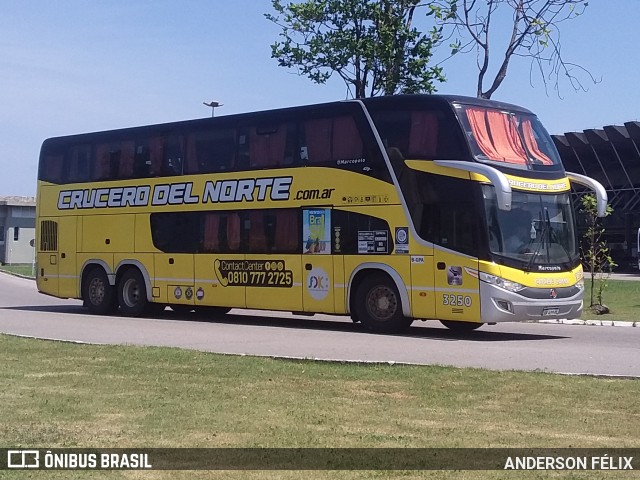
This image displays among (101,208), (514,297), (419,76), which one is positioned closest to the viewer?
(514,297)

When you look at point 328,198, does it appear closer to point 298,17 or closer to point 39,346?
point 39,346

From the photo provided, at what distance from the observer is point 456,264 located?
18000 mm

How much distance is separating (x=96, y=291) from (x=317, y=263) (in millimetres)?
7358

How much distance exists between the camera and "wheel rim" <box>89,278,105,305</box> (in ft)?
81.9

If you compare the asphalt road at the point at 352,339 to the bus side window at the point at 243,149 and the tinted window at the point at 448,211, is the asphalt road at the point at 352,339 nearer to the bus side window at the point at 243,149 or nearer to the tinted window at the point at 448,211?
the tinted window at the point at 448,211

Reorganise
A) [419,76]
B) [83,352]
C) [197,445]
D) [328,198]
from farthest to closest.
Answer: [419,76] < [328,198] < [83,352] < [197,445]

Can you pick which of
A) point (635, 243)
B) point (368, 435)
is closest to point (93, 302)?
point (368, 435)

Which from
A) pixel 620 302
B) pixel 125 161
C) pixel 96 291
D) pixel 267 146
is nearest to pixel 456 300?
pixel 267 146

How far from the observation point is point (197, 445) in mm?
8102

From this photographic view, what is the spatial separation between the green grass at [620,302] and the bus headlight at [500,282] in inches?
275

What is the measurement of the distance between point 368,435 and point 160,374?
13.9ft

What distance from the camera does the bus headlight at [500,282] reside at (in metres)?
17.5

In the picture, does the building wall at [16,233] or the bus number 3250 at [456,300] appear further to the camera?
the building wall at [16,233]

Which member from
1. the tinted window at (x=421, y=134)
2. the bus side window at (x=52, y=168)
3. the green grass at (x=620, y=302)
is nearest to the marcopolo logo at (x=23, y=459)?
the tinted window at (x=421, y=134)
